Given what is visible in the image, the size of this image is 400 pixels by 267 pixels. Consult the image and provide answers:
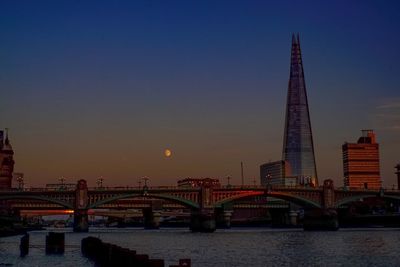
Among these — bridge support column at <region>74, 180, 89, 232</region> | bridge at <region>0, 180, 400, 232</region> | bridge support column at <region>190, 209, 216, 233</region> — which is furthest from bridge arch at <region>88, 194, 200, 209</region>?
bridge support column at <region>190, 209, 216, 233</region>

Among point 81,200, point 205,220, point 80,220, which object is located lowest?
point 205,220

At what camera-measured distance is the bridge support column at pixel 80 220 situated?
623ft

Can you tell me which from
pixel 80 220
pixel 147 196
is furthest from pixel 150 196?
pixel 80 220

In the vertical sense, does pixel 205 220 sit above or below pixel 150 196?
below

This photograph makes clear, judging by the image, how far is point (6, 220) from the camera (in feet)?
602

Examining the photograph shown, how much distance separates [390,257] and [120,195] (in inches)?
4471

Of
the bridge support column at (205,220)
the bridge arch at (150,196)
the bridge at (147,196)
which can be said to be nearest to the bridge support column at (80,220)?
the bridge at (147,196)

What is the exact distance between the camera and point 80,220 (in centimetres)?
19225

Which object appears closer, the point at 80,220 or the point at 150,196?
the point at 150,196

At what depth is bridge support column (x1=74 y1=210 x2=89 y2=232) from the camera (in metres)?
190

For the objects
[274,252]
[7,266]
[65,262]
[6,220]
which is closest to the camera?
[7,266]

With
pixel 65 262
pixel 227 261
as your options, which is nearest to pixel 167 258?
pixel 227 261

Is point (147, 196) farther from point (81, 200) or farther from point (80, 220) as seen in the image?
point (80, 220)

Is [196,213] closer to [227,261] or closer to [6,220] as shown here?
[6,220]
